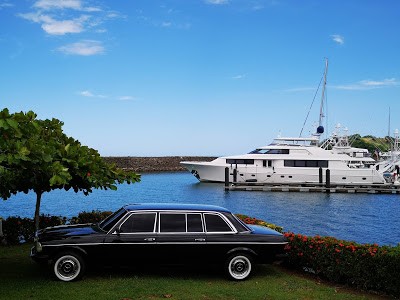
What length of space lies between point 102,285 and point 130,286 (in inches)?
23.9

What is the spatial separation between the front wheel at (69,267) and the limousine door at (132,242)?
64cm

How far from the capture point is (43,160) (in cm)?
924

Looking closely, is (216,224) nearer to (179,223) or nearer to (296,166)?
(179,223)

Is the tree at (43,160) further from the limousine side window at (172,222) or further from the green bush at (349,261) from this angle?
the green bush at (349,261)

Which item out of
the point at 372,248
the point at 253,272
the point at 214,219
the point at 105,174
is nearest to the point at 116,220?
the point at 105,174

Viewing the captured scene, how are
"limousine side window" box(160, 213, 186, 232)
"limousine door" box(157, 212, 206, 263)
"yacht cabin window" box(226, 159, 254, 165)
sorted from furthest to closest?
"yacht cabin window" box(226, 159, 254, 165) < "limousine side window" box(160, 213, 186, 232) < "limousine door" box(157, 212, 206, 263)

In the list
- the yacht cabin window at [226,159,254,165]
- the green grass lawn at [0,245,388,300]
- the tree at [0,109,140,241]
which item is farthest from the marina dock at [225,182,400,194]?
the tree at [0,109,140,241]

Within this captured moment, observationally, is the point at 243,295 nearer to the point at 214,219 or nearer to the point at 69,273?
the point at 214,219

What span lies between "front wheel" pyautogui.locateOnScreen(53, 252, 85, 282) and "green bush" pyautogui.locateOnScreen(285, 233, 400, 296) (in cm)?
542

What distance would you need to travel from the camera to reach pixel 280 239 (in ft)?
35.7

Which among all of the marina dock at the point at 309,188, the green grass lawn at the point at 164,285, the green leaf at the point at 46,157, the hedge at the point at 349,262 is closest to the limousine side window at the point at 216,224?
the green grass lawn at the point at 164,285

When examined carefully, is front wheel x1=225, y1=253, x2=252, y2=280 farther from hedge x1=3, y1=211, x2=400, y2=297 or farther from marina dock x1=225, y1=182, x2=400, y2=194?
marina dock x1=225, y1=182, x2=400, y2=194

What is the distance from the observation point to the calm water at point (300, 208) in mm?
30641

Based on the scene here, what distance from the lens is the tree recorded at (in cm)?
870
